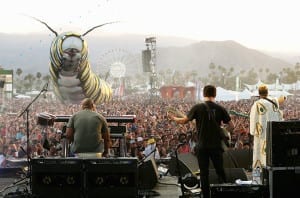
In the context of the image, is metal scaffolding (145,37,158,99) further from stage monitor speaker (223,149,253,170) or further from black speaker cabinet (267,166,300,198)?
black speaker cabinet (267,166,300,198)

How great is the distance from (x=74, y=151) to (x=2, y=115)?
675 cm

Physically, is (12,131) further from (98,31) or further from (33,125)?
(98,31)

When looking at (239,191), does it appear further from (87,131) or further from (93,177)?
(87,131)

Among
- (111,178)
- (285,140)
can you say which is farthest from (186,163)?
(285,140)

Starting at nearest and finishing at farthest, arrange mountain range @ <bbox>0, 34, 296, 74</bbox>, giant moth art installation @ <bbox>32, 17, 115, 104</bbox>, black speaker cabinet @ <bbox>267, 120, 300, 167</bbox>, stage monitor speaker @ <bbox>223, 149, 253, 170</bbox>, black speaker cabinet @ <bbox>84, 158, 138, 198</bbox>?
black speaker cabinet @ <bbox>267, 120, 300, 167</bbox>
black speaker cabinet @ <bbox>84, 158, 138, 198</bbox>
stage monitor speaker @ <bbox>223, 149, 253, 170</bbox>
giant moth art installation @ <bbox>32, 17, 115, 104</bbox>
mountain range @ <bbox>0, 34, 296, 74</bbox>

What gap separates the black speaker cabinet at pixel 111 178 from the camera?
214 inches

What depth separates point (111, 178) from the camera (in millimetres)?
5477

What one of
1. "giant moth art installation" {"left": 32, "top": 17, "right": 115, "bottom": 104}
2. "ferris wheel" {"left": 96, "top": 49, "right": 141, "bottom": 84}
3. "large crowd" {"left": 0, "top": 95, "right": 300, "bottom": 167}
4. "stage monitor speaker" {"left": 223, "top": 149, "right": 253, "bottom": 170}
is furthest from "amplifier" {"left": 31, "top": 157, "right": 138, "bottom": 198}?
"ferris wheel" {"left": 96, "top": 49, "right": 141, "bottom": 84}

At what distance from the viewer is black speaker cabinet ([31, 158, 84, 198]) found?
545cm

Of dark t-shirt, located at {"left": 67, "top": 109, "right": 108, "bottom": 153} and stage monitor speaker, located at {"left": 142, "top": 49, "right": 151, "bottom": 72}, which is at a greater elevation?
stage monitor speaker, located at {"left": 142, "top": 49, "right": 151, "bottom": 72}

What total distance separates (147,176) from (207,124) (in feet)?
6.08

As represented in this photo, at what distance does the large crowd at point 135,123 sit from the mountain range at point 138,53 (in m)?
0.77

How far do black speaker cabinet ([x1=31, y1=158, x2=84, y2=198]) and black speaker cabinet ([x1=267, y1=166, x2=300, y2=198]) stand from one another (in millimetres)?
1667

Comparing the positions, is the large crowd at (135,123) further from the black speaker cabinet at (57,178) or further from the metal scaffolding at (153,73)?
the black speaker cabinet at (57,178)
